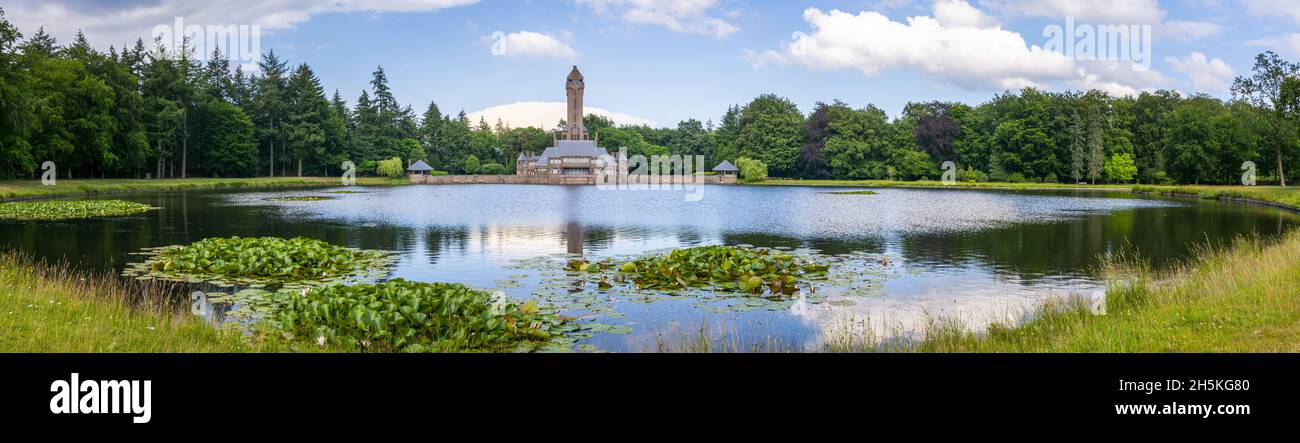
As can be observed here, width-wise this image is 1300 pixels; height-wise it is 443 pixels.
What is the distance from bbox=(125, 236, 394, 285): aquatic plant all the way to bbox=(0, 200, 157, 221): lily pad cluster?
15.7m

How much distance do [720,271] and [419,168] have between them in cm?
8753

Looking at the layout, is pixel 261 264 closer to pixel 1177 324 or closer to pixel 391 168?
pixel 1177 324

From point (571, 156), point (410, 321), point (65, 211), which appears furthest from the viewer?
point (571, 156)

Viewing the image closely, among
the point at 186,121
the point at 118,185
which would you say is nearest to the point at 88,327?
the point at 118,185

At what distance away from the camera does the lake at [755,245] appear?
36.4ft

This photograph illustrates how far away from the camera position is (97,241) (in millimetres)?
20688

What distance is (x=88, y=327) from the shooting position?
815 centimetres

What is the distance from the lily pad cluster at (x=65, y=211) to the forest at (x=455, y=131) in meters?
13.8

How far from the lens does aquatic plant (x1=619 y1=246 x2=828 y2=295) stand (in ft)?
42.7
